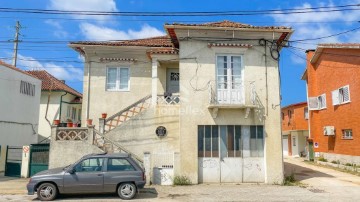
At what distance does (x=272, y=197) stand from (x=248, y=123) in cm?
391

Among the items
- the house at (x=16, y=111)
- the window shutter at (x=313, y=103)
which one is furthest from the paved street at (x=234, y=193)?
the window shutter at (x=313, y=103)

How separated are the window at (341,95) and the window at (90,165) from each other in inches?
662

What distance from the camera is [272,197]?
10.7 meters

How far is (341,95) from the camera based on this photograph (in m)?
20.8

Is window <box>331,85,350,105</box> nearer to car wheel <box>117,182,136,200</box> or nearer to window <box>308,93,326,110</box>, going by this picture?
window <box>308,93,326,110</box>

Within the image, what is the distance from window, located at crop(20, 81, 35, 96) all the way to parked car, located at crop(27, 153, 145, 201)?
11.2m

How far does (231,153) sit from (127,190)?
535 centimetres

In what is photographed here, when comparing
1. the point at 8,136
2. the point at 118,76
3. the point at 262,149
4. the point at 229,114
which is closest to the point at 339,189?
the point at 262,149

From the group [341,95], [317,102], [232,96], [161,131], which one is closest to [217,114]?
[232,96]

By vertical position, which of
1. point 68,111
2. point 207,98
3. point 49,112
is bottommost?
point 207,98

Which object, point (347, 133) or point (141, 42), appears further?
point (347, 133)

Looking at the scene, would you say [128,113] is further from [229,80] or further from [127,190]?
[127,190]

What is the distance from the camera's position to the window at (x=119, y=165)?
34.4 feet

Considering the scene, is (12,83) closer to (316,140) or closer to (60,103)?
(60,103)
